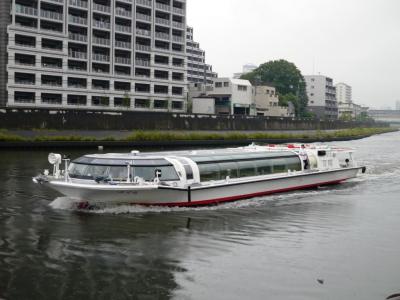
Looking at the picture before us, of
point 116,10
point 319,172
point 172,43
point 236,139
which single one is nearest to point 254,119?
point 236,139

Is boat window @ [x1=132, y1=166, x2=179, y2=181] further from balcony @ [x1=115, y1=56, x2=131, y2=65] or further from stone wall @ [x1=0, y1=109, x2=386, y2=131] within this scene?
balcony @ [x1=115, y1=56, x2=131, y2=65]

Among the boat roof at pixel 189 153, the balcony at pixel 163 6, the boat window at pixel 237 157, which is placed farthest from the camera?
the balcony at pixel 163 6

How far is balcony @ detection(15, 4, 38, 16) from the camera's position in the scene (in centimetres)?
7341

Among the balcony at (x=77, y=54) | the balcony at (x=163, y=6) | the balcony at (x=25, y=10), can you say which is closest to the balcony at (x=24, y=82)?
the balcony at (x=77, y=54)

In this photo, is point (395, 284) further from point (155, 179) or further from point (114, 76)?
point (114, 76)

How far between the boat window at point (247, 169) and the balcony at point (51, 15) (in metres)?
57.7

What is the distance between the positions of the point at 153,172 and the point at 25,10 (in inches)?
2339

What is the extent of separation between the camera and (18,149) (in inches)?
2025

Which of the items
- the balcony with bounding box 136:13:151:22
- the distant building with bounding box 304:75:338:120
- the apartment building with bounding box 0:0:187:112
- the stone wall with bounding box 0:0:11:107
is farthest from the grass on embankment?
the distant building with bounding box 304:75:338:120

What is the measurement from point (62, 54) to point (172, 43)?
23981mm

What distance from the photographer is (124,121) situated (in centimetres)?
6538

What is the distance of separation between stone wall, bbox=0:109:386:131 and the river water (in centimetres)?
3035

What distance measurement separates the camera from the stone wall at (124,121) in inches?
2185

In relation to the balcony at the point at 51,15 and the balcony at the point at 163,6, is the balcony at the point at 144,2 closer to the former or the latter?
the balcony at the point at 163,6
